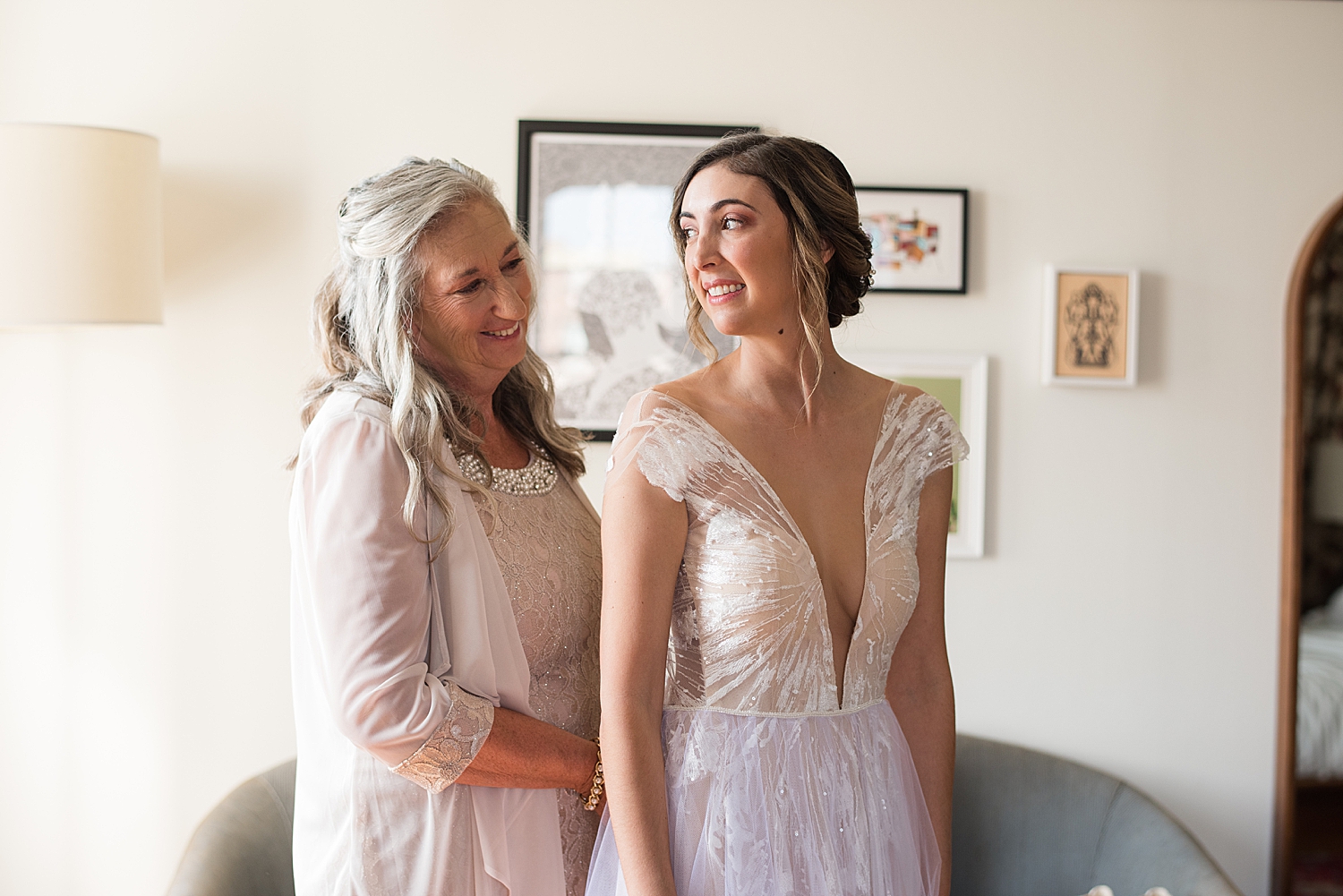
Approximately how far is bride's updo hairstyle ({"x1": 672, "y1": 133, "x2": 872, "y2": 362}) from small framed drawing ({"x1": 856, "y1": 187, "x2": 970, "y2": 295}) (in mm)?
1193

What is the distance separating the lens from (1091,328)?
2514 mm

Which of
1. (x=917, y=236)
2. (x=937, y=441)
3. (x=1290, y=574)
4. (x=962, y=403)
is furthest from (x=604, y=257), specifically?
(x=1290, y=574)

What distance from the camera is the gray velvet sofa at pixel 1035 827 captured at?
84.4 inches

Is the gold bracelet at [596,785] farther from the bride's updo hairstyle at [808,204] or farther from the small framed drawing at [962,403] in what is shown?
the small framed drawing at [962,403]

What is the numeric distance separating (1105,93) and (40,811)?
10.4ft

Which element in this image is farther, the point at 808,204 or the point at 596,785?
the point at 596,785

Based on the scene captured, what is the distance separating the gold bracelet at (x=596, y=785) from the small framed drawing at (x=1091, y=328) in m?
1.65

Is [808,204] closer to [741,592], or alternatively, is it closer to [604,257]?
[741,592]

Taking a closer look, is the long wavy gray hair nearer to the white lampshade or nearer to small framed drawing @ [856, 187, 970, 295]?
the white lampshade

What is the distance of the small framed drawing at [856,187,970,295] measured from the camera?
2469 mm

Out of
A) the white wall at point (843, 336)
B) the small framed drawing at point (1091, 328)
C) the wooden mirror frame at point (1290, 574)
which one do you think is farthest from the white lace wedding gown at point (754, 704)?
the wooden mirror frame at point (1290, 574)

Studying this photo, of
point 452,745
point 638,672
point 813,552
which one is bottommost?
point 452,745
